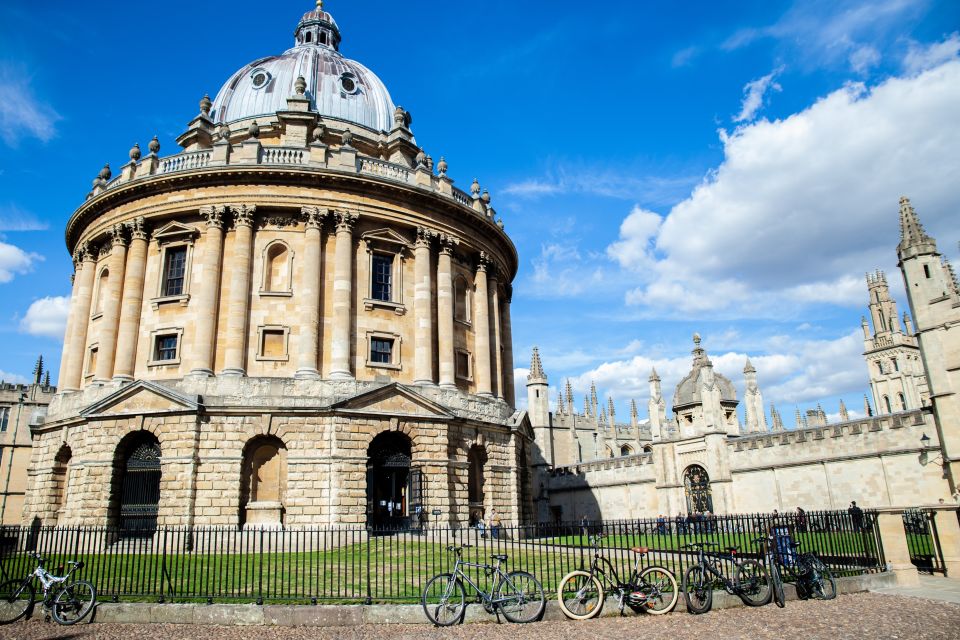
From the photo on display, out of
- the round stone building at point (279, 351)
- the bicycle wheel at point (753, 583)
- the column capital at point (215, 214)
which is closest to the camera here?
the bicycle wheel at point (753, 583)

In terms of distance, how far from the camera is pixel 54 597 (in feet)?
41.6

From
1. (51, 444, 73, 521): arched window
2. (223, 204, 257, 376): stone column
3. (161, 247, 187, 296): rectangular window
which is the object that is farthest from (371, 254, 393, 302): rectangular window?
(51, 444, 73, 521): arched window

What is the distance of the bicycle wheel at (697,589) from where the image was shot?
12.8 metres

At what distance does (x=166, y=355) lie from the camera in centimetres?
2761

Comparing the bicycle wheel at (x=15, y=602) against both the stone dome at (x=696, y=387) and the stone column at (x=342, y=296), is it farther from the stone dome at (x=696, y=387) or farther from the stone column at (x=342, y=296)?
the stone dome at (x=696, y=387)

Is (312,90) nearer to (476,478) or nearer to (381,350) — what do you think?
(381,350)

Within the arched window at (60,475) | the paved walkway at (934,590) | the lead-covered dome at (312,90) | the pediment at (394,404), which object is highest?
the lead-covered dome at (312,90)

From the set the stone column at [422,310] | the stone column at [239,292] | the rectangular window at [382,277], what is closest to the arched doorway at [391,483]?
the stone column at [422,310]

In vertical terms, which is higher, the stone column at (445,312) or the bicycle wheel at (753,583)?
the stone column at (445,312)

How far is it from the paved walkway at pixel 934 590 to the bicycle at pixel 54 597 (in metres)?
16.6

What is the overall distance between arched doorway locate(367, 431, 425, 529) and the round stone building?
8 cm

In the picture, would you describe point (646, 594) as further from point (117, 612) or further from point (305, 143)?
point (305, 143)

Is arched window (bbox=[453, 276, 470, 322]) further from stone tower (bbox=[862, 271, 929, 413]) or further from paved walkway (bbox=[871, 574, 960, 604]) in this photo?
stone tower (bbox=[862, 271, 929, 413])

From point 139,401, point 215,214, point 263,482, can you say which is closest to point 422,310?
point 215,214
